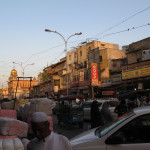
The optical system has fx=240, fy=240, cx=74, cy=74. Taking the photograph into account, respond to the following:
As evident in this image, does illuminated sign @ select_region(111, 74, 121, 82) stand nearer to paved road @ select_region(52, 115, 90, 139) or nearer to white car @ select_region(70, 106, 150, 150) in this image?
paved road @ select_region(52, 115, 90, 139)

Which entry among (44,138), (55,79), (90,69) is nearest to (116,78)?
(90,69)

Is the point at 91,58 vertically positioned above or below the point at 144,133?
above

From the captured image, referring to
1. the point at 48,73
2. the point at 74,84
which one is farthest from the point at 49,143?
the point at 48,73

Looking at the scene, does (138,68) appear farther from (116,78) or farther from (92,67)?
(92,67)

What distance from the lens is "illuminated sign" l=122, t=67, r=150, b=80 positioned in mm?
27328

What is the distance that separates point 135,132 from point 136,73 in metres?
25.3

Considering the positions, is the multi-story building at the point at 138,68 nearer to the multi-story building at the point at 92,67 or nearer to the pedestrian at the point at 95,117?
the multi-story building at the point at 92,67

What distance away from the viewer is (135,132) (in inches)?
171

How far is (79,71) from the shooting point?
47.8m

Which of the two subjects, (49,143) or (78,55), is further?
(78,55)

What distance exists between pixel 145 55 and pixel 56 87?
102 ft

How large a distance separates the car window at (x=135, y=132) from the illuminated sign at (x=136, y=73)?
23742 mm

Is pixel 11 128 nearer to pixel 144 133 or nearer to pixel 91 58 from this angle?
pixel 144 133

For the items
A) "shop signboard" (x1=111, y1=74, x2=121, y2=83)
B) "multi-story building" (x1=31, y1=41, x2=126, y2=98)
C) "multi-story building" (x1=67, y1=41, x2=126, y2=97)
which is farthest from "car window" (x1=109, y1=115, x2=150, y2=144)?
"multi-story building" (x1=67, y1=41, x2=126, y2=97)
